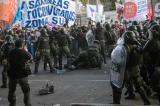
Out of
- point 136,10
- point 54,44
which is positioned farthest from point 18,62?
point 136,10

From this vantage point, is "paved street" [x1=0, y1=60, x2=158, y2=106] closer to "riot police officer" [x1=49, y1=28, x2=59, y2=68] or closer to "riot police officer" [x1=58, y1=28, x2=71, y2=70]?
"riot police officer" [x1=58, y1=28, x2=71, y2=70]

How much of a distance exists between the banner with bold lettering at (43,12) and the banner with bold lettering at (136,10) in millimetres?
4079

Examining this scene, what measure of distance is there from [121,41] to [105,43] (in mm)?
11652

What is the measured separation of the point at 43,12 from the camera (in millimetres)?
21812

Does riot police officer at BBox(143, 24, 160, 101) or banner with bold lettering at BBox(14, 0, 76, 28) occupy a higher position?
banner with bold lettering at BBox(14, 0, 76, 28)

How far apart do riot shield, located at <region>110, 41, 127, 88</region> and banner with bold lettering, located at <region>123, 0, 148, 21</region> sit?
14.1m

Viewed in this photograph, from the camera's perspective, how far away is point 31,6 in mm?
21688

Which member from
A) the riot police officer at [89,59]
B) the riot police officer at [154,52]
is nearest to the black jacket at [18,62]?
the riot police officer at [154,52]

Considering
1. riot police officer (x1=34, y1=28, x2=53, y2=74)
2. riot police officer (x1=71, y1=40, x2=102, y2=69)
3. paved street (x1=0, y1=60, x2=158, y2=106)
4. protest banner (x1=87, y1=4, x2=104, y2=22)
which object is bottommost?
paved street (x1=0, y1=60, x2=158, y2=106)

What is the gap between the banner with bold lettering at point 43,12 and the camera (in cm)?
2145

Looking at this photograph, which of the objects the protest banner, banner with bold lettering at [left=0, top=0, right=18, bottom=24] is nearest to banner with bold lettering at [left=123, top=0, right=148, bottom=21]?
the protest banner

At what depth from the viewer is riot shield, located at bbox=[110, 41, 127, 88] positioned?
1168cm

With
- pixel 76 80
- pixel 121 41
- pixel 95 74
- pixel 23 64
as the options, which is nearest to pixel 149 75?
pixel 121 41

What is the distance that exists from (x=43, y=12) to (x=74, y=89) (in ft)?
23.3
